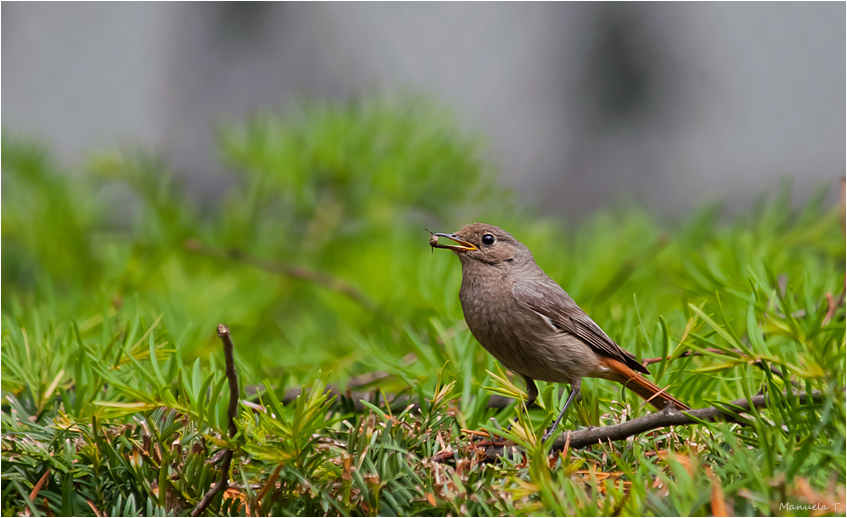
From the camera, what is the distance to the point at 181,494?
1.50 feet

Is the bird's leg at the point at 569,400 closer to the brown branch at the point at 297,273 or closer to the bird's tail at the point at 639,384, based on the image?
the bird's tail at the point at 639,384

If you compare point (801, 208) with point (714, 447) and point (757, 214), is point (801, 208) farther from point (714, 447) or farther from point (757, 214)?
point (714, 447)

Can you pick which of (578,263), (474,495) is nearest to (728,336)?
(474,495)

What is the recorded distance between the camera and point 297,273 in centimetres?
110

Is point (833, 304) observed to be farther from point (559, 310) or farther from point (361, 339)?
point (361, 339)

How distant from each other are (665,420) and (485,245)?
0.39 metres

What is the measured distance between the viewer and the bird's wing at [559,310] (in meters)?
0.71

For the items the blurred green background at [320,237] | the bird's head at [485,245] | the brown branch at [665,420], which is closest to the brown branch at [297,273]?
the blurred green background at [320,237]

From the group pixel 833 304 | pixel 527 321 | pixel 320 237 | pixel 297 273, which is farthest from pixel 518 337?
pixel 320 237

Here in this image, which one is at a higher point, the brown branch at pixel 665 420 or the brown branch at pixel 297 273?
the brown branch at pixel 665 420

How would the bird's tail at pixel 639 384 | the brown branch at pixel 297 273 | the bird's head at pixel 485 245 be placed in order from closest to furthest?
the bird's tail at pixel 639 384
the bird's head at pixel 485 245
the brown branch at pixel 297 273

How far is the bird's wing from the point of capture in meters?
0.71

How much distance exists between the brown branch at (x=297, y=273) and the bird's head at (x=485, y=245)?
1.05ft

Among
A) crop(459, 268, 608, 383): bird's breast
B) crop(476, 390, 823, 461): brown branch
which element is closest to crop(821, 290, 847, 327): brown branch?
crop(476, 390, 823, 461): brown branch
